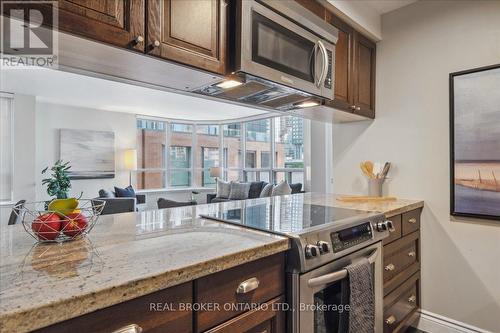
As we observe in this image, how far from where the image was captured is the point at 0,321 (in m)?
0.53

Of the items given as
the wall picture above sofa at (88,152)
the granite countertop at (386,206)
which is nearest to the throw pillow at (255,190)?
the wall picture above sofa at (88,152)

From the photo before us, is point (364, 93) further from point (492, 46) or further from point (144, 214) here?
point (144, 214)

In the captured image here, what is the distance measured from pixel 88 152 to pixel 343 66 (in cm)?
544

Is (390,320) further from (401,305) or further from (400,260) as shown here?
(400,260)

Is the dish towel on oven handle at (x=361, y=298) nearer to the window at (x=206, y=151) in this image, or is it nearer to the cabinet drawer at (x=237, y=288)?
the cabinet drawer at (x=237, y=288)

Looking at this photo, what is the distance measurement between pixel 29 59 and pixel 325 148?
3336 millimetres

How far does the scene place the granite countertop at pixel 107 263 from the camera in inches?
23.2

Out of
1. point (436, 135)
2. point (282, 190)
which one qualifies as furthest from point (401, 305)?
point (282, 190)

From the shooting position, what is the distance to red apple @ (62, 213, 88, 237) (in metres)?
1.00

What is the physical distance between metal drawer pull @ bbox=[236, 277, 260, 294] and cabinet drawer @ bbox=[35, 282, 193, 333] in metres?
0.18

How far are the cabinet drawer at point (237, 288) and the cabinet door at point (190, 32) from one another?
854 mm

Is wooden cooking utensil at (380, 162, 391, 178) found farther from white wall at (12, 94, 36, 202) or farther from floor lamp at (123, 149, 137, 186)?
white wall at (12, 94, 36, 202)

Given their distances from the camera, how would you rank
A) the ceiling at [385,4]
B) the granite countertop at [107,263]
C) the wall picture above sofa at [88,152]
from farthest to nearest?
the wall picture above sofa at [88,152]
the ceiling at [385,4]
the granite countertop at [107,263]

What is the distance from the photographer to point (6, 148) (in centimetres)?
455
